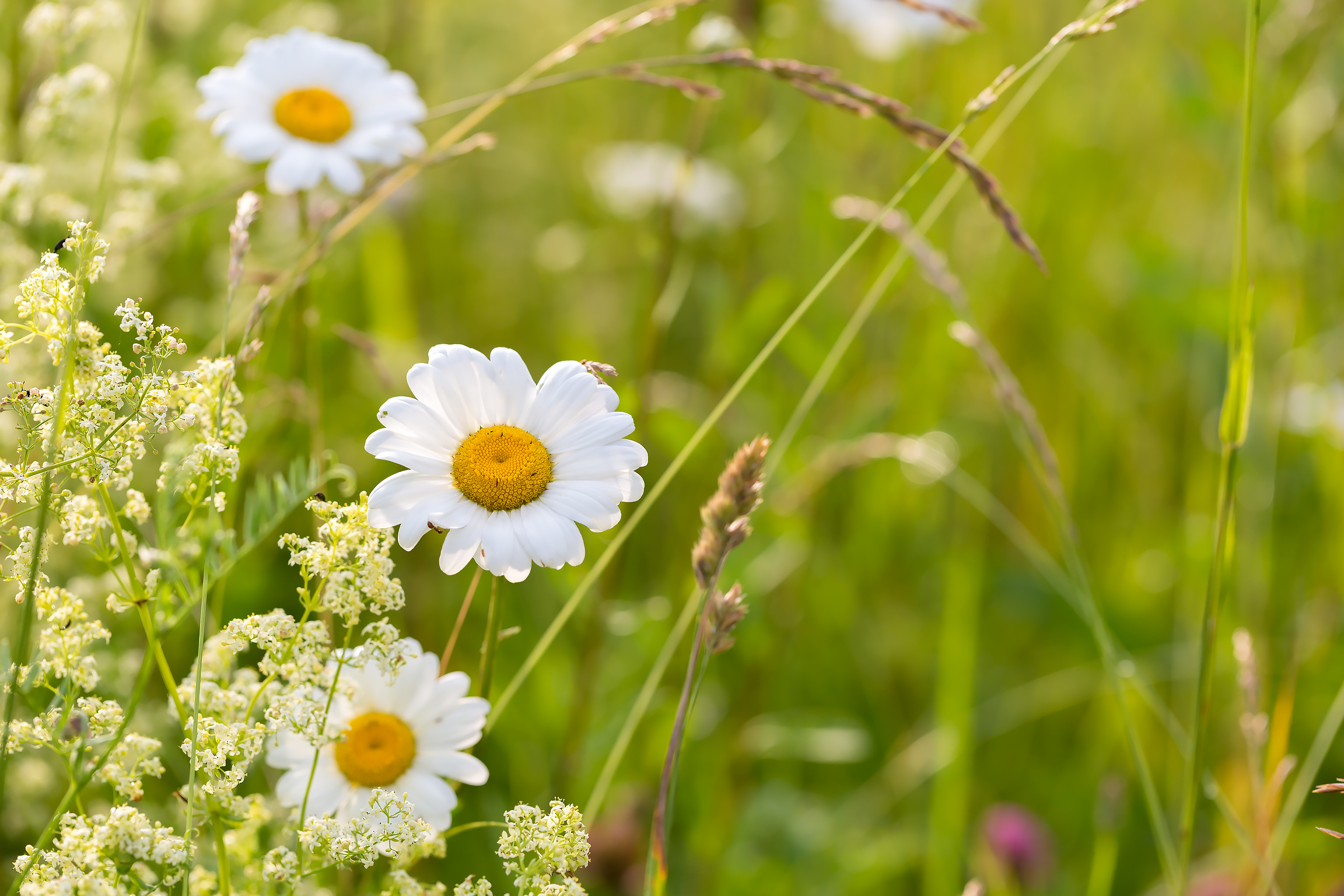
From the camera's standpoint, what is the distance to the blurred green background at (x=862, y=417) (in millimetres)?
1599

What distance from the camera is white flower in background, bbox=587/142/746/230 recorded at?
2.53 metres

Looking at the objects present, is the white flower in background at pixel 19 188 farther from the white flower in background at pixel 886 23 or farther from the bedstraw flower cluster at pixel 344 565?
the white flower in background at pixel 886 23

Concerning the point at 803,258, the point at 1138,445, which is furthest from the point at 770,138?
the point at 1138,445

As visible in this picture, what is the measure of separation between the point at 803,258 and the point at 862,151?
34 centimetres

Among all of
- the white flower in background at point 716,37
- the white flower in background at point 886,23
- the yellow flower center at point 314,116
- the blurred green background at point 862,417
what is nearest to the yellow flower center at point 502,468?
the blurred green background at point 862,417

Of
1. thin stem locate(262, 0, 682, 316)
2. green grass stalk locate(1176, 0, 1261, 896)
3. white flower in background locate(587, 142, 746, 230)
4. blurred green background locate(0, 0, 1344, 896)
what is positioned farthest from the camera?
white flower in background locate(587, 142, 746, 230)

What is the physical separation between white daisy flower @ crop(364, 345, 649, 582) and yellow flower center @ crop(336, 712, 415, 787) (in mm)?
154

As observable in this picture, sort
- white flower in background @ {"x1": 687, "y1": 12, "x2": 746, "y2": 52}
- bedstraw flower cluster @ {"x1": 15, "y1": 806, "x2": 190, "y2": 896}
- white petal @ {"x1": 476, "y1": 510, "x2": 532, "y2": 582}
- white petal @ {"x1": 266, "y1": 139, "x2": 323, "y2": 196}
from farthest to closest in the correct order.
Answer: white flower in background @ {"x1": 687, "y1": 12, "x2": 746, "y2": 52} → white petal @ {"x1": 266, "y1": 139, "x2": 323, "y2": 196} → white petal @ {"x1": 476, "y1": 510, "x2": 532, "y2": 582} → bedstraw flower cluster @ {"x1": 15, "y1": 806, "x2": 190, "y2": 896}

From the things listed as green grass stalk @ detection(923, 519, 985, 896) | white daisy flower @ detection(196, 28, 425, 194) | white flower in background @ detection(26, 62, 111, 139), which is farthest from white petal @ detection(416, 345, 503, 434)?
green grass stalk @ detection(923, 519, 985, 896)

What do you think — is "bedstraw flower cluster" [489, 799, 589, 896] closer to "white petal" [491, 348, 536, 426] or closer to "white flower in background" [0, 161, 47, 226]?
"white petal" [491, 348, 536, 426]

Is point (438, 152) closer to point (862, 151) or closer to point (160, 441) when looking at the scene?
point (160, 441)

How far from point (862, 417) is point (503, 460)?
3.58ft

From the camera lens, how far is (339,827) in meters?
0.63

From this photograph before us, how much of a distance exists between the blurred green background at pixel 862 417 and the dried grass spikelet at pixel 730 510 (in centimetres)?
50
